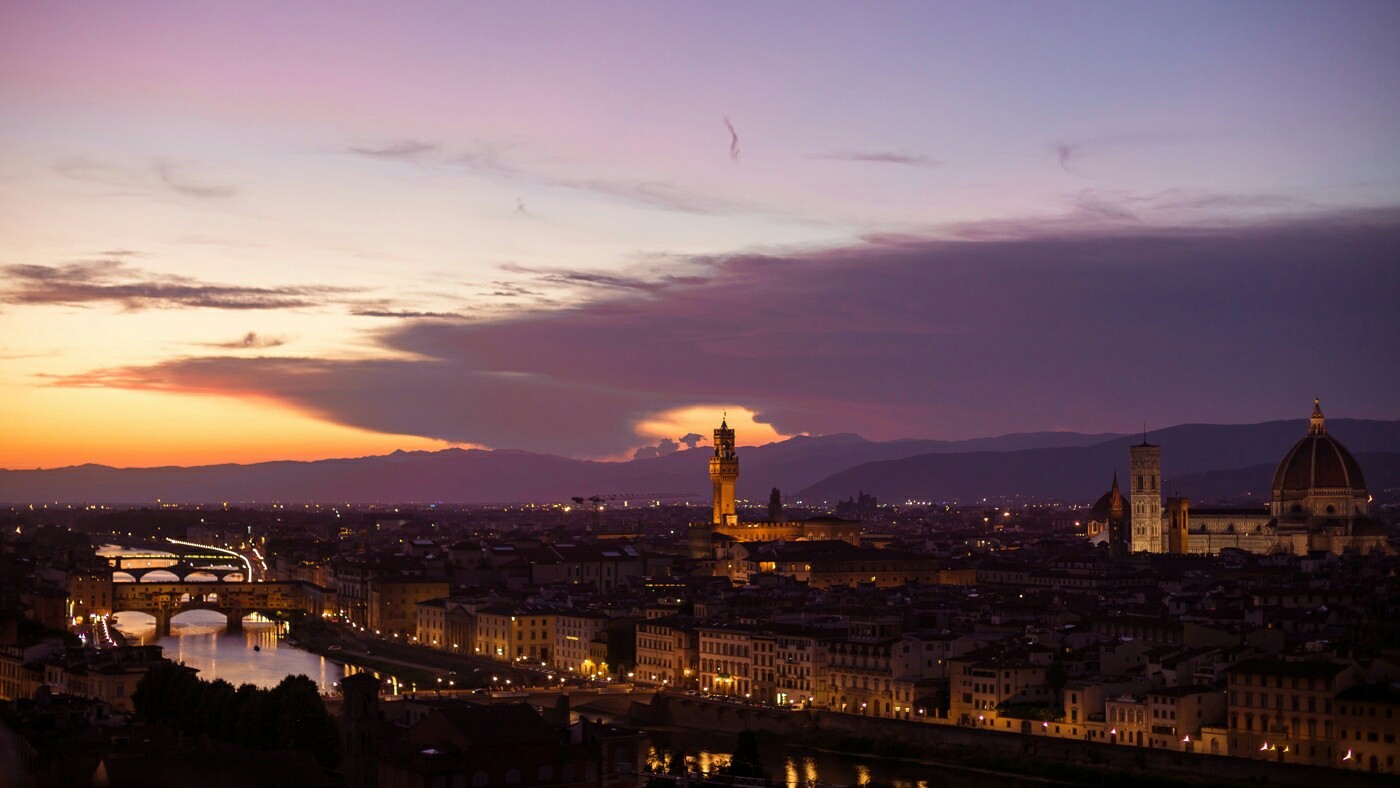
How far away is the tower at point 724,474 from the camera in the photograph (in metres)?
88.5

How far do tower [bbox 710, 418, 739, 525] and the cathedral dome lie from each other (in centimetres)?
2416

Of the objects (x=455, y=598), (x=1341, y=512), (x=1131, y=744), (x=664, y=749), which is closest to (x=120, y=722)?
(x=664, y=749)

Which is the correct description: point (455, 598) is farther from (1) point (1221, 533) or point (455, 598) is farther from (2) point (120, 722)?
(1) point (1221, 533)

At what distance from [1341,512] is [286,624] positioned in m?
38.4

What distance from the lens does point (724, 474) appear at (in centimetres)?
8875

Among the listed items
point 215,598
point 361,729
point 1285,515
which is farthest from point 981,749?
point 1285,515

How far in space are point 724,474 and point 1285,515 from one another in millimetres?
25184

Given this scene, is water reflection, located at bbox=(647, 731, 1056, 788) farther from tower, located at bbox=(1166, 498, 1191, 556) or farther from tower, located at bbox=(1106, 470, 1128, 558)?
tower, located at bbox=(1166, 498, 1191, 556)

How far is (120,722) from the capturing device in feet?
90.5

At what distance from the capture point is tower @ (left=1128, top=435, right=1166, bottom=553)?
7931 cm

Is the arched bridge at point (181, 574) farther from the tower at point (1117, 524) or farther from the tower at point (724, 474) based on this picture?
the tower at point (1117, 524)

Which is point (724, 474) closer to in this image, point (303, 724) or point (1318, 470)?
point (1318, 470)

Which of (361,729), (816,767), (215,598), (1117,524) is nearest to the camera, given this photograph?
(361,729)

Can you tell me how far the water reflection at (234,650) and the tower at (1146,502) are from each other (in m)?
33.9
